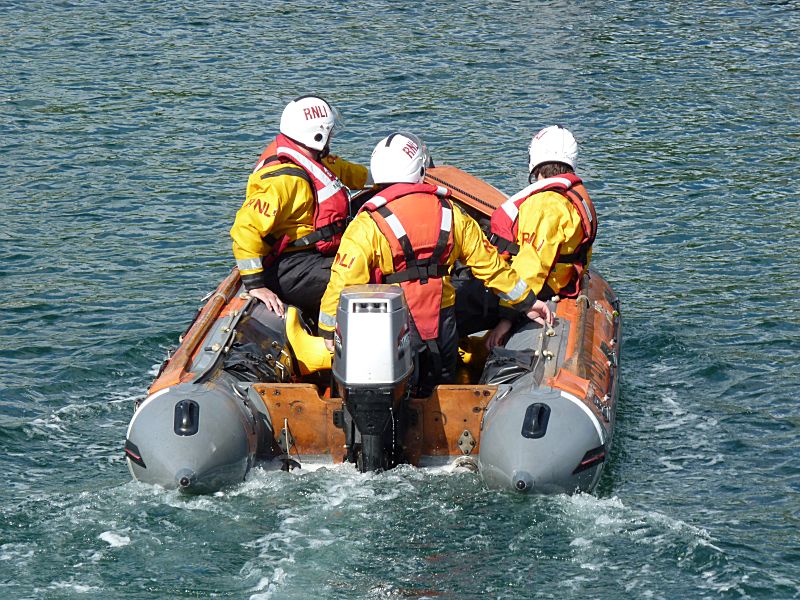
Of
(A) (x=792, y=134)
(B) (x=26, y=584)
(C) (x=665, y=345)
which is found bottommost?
(B) (x=26, y=584)

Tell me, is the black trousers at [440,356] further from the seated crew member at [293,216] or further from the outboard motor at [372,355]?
the seated crew member at [293,216]

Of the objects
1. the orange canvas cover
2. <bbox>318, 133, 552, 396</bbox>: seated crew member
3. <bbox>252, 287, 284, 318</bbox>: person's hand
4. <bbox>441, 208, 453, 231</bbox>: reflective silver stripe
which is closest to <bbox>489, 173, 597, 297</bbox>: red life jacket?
<bbox>318, 133, 552, 396</bbox>: seated crew member

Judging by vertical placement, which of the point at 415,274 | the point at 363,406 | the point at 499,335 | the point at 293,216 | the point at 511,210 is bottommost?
the point at 363,406

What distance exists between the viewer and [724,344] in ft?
28.2

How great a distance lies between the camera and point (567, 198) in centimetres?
700

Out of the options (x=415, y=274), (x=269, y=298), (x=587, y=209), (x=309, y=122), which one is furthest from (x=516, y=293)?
(x=309, y=122)

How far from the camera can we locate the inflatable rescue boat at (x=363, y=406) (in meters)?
5.84

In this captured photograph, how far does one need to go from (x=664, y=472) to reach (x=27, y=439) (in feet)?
10.9

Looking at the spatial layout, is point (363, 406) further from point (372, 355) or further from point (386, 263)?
point (386, 263)

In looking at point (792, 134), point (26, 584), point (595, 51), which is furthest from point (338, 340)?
point (595, 51)

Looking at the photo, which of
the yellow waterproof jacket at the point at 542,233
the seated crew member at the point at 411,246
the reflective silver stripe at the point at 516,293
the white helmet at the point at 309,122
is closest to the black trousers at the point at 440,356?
the seated crew member at the point at 411,246

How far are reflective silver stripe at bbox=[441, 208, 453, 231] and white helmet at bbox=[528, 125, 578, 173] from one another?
3.83 feet

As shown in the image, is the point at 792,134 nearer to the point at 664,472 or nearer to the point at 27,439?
the point at 664,472

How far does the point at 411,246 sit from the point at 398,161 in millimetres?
Answer: 387
